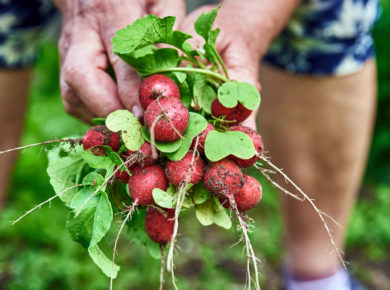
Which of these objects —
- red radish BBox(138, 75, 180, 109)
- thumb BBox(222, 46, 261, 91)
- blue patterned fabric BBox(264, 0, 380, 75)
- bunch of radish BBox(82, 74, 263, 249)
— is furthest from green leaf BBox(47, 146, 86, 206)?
blue patterned fabric BBox(264, 0, 380, 75)

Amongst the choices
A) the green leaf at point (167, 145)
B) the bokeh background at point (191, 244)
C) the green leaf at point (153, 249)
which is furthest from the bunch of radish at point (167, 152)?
the bokeh background at point (191, 244)

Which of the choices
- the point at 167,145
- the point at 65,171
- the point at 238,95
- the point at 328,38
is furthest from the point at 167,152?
the point at 328,38

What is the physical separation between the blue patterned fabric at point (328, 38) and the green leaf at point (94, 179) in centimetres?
127

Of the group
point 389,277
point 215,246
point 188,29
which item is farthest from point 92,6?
point 389,277

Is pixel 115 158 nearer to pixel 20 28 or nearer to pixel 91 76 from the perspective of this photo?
pixel 91 76

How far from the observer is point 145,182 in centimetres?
100

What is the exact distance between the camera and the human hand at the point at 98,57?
1176 millimetres

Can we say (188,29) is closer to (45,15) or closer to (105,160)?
(105,160)

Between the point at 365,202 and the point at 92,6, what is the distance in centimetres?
239

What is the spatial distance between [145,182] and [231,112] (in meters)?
0.29

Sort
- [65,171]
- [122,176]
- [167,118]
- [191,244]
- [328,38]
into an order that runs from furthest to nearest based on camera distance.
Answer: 1. [191,244]
2. [328,38]
3. [65,171]
4. [122,176]
5. [167,118]

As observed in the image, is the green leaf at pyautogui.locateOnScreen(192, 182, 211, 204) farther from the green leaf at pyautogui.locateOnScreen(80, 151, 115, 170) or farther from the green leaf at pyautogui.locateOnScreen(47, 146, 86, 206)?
the green leaf at pyautogui.locateOnScreen(47, 146, 86, 206)

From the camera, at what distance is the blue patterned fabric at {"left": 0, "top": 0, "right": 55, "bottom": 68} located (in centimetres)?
183

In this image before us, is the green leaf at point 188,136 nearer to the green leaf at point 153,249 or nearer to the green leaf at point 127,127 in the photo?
the green leaf at point 127,127
